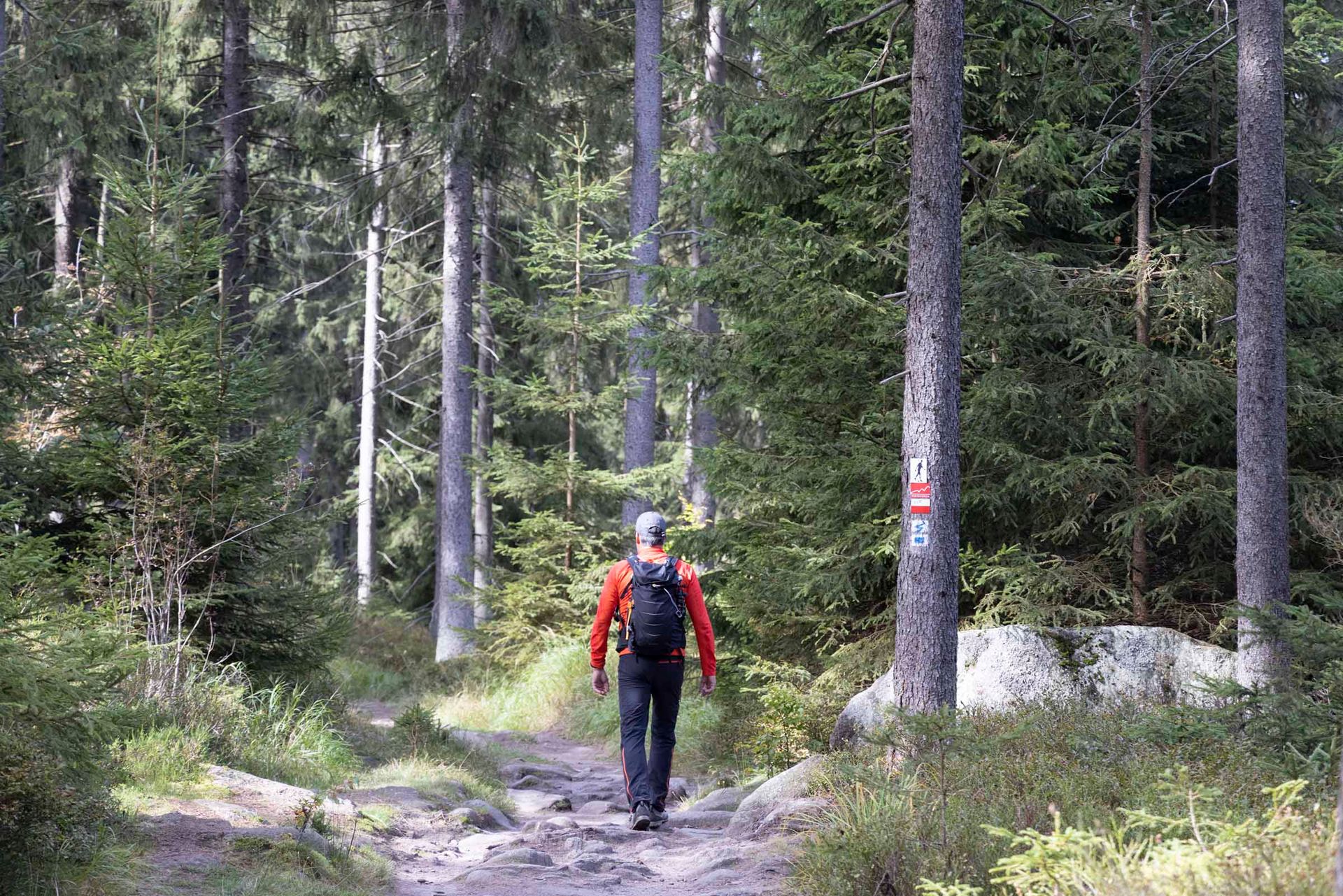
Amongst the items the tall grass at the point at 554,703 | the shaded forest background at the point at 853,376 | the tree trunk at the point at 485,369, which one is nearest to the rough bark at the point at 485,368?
the tree trunk at the point at 485,369

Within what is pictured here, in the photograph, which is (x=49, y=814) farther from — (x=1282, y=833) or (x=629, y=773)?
(x=1282, y=833)

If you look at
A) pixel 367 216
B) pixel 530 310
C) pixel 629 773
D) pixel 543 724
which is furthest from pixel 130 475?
pixel 367 216

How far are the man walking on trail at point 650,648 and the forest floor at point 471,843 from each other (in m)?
0.38

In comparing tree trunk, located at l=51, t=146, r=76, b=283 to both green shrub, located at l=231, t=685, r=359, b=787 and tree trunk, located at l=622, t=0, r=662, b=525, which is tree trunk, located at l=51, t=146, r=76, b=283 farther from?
green shrub, located at l=231, t=685, r=359, b=787

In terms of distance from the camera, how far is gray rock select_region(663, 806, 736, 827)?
8594 mm

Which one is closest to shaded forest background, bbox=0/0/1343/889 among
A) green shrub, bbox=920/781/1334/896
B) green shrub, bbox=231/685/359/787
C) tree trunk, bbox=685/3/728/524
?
green shrub, bbox=231/685/359/787

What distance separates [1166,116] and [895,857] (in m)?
9.20

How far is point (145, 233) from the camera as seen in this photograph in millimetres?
10445

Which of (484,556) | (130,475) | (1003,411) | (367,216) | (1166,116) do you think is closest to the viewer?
(130,475)

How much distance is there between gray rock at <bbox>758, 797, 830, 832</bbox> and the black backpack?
1.43 metres

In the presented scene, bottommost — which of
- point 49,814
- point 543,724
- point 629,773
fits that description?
point 543,724

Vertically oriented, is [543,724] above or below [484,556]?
below

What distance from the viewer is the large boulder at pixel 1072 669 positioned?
8.89 meters

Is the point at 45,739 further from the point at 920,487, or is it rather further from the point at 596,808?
the point at 596,808
